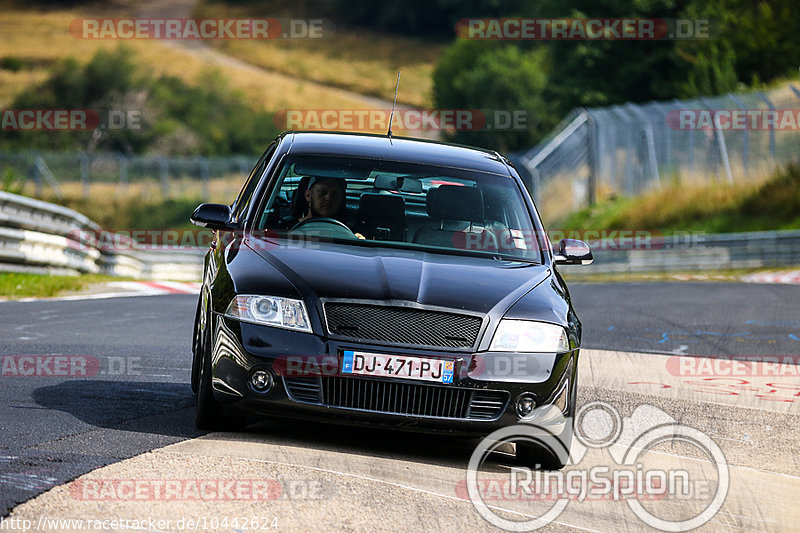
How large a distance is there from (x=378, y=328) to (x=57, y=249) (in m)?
12.7

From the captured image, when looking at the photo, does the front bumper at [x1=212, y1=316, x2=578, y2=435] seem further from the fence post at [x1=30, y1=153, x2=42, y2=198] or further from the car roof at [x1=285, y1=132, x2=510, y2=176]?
the fence post at [x1=30, y1=153, x2=42, y2=198]

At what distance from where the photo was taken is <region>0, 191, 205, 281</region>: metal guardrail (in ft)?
53.5

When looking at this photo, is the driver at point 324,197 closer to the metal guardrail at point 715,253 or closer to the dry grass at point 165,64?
the metal guardrail at point 715,253

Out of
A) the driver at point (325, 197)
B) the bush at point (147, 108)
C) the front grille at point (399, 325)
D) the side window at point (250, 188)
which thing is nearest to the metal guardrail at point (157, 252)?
the side window at point (250, 188)

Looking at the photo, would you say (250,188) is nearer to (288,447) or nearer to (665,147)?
(288,447)

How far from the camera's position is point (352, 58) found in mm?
106938

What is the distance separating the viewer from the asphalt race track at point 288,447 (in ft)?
16.4

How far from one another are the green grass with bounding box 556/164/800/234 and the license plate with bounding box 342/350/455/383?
21.0m

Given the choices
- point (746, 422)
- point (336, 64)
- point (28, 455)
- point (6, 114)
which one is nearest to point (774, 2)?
point (6, 114)

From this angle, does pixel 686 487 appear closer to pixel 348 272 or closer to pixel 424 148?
pixel 348 272

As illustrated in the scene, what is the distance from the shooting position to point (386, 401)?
240 inches

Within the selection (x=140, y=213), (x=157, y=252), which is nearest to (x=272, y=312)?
(x=157, y=252)

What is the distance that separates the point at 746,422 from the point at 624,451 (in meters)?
1.47

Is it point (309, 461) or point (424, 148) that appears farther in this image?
point (424, 148)
